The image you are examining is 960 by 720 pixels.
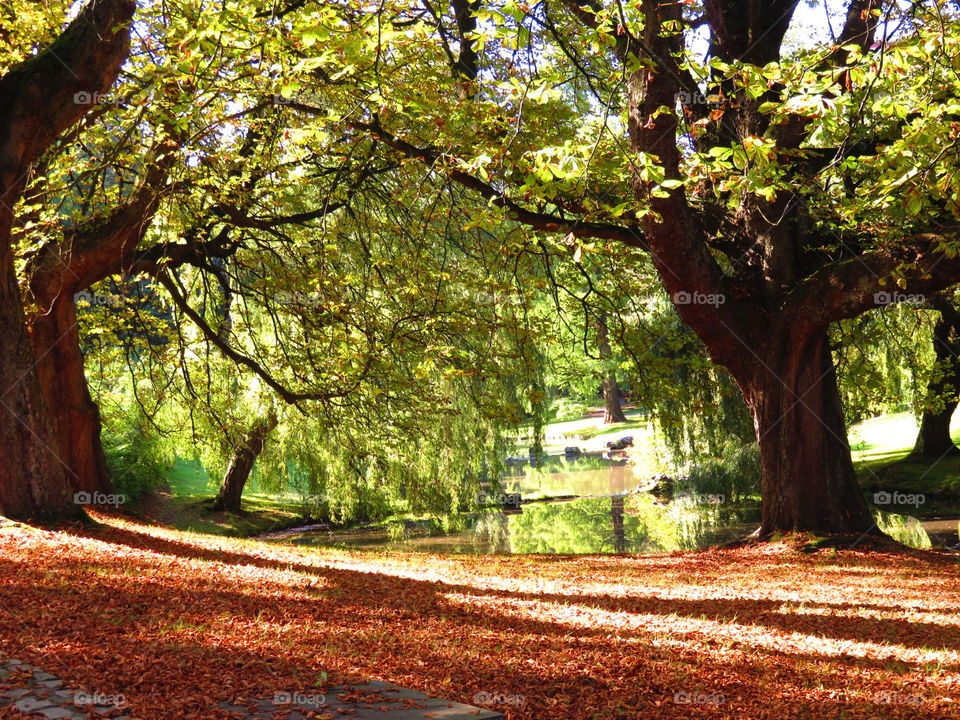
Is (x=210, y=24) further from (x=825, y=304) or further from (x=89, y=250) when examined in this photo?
(x=825, y=304)

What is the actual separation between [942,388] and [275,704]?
18.1 meters

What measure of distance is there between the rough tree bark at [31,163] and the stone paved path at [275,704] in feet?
16.1

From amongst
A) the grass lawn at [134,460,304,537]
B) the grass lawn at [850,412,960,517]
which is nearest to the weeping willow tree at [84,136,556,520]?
the grass lawn at [134,460,304,537]

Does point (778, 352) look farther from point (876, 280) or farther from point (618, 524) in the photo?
point (618, 524)

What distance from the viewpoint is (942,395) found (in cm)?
1507

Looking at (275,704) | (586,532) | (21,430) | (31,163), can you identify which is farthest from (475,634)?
(586,532)

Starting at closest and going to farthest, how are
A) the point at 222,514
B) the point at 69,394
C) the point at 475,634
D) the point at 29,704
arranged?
the point at 29,704 → the point at 475,634 → the point at 69,394 → the point at 222,514

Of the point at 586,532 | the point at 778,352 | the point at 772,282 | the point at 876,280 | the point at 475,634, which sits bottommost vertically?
the point at 586,532

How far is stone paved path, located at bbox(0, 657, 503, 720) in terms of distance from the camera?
371cm

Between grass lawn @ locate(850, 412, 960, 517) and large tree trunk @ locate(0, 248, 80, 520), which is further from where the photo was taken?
grass lawn @ locate(850, 412, 960, 517)

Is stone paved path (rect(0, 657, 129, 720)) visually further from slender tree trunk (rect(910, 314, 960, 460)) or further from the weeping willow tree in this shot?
slender tree trunk (rect(910, 314, 960, 460))

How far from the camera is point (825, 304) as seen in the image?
34.6ft

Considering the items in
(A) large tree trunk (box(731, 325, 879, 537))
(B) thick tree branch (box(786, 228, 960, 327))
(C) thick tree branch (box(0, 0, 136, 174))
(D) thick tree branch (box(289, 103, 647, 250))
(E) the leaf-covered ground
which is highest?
(C) thick tree branch (box(0, 0, 136, 174))

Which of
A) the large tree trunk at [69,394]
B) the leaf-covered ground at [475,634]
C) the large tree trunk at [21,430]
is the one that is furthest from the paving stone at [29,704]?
the large tree trunk at [69,394]
